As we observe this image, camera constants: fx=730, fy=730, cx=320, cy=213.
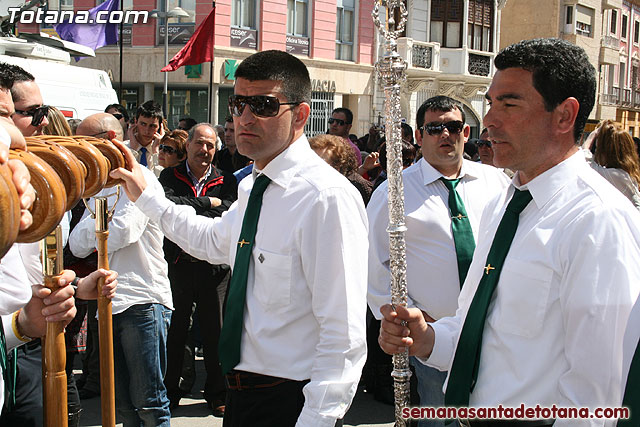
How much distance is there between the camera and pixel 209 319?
587 cm

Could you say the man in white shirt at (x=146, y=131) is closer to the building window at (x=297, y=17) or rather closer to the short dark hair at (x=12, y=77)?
the short dark hair at (x=12, y=77)

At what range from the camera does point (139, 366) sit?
434 cm

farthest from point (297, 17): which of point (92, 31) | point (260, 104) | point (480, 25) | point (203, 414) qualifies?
point (260, 104)

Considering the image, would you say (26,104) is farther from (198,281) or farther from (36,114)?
(198,281)

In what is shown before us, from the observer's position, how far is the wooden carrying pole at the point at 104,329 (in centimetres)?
316

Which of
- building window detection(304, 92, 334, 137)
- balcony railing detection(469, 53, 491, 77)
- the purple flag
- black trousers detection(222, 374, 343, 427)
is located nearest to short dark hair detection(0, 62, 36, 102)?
black trousers detection(222, 374, 343, 427)

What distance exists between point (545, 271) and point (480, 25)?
30195 millimetres

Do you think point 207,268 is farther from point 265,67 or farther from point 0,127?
point 0,127

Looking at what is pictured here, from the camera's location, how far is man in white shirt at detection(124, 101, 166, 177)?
6.61 meters

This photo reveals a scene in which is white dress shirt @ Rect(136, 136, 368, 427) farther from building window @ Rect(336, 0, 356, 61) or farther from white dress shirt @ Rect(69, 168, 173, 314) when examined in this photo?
building window @ Rect(336, 0, 356, 61)

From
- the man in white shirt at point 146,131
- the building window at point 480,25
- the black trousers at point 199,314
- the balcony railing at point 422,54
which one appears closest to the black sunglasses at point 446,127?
the black trousers at point 199,314

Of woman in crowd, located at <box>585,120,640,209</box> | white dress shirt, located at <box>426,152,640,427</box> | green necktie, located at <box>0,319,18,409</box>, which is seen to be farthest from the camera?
woman in crowd, located at <box>585,120,640,209</box>

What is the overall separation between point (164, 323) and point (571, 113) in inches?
119

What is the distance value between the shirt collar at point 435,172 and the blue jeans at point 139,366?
1833mm
